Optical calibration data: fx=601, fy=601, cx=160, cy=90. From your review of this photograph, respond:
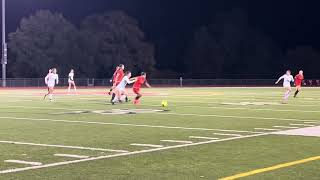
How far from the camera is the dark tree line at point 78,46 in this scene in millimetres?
72688

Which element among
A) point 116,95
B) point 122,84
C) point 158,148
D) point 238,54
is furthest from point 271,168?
point 238,54

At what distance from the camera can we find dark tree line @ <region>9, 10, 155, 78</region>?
7269cm

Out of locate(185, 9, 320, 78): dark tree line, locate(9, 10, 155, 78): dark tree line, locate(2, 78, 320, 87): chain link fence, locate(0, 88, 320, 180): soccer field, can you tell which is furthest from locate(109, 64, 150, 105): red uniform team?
locate(185, 9, 320, 78): dark tree line

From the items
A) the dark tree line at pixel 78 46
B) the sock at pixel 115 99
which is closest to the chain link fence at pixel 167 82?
the dark tree line at pixel 78 46

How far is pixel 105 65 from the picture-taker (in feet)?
252

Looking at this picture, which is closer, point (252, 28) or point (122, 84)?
point (122, 84)

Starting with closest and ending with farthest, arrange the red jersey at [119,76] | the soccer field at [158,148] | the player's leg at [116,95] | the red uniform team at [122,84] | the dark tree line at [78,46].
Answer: the soccer field at [158,148] → the player's leg at [116,95] → the red uniform team at [122,84] → the red jersey at [119,76] → the dark tree line at [78,46]

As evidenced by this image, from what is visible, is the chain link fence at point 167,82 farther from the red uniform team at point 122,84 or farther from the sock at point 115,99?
the red uniform team at point 122,84

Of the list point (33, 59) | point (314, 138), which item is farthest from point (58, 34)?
point (314, 138)

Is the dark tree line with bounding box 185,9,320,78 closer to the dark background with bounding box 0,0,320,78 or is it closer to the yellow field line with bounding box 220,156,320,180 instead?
the dark background with bounding box 0,0,320,78

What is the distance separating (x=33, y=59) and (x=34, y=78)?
16.5 ft

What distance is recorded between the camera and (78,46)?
75.8 metres

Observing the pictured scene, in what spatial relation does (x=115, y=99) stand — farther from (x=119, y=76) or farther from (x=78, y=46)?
(x=78, y=46)

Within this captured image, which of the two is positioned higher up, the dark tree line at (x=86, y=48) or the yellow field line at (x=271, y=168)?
→ the dark tree line at (x=86, y=48)
